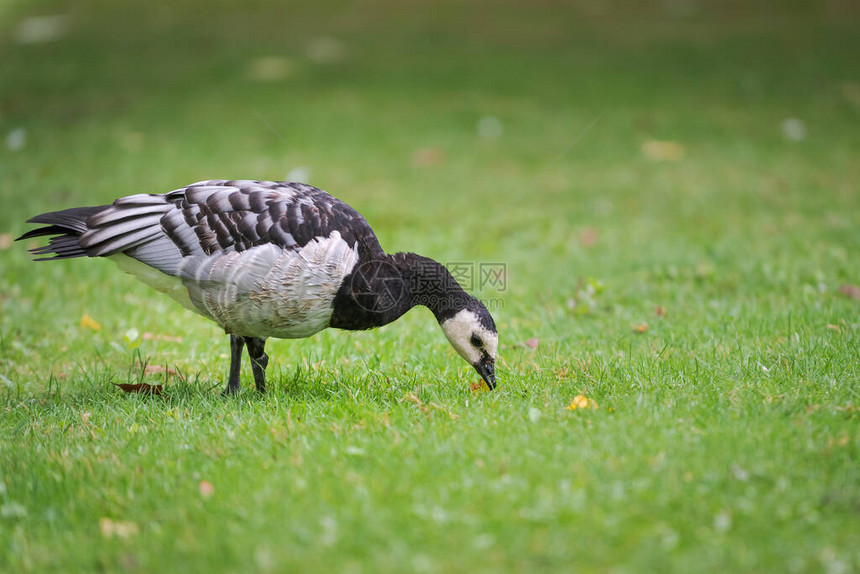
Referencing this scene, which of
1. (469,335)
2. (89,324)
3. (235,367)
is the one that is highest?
(469,335)

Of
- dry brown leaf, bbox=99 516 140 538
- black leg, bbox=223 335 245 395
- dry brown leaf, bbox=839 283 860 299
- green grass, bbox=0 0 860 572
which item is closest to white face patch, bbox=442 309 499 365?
green grass, bbox=0 0 860 572

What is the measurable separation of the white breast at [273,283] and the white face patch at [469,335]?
2.52ft

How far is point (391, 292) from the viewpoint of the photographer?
4.92m

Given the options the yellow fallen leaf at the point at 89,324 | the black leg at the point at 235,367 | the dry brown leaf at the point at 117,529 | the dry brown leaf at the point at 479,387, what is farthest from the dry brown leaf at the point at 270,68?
the dry brown leaf at the point at 117,529

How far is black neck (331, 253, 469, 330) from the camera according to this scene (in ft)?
15.7

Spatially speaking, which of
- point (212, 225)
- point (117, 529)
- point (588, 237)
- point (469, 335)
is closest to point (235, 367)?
point (212, 225)

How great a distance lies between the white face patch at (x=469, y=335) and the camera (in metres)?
4.83

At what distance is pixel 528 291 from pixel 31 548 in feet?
16.3

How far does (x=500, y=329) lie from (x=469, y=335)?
1480 millimetres

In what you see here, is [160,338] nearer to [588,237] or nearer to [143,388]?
[143,388]

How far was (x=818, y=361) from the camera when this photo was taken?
4820 millimetres

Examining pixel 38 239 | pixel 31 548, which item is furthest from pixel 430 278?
pixel 38 239

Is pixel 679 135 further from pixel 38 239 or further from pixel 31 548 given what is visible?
pixel 31 548

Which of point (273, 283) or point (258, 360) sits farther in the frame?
point (258, 360)
